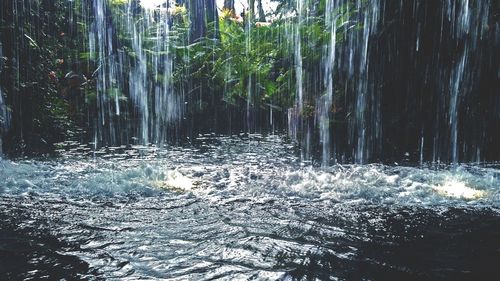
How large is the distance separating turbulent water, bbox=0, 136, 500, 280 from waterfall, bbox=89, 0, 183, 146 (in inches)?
233

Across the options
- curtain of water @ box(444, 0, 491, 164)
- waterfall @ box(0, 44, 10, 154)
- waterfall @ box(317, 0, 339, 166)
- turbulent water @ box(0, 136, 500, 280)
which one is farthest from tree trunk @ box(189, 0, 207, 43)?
turbulent water @ box(0, 136, 500, 280)

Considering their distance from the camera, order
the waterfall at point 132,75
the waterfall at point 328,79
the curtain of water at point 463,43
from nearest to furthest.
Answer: the curtain of water at point 463,43 → the waterfall at point 328,79 → the waterfall at point 132,75

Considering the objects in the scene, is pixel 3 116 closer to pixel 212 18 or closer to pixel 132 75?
pixel 132 75

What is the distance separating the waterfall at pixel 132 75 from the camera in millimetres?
12359

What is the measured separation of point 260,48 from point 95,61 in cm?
555

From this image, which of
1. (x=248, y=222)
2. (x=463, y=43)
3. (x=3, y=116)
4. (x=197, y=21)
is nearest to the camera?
(x=248, y=222)

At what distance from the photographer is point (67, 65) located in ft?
44.6

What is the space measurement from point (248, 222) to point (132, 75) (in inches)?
443

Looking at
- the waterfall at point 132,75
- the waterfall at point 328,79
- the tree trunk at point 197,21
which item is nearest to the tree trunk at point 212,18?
the tree trunk at point 197,21

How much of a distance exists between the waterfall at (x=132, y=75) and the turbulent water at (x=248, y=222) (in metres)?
5.91

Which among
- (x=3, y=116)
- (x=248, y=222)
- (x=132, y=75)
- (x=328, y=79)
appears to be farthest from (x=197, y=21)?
(x=248, y=222)

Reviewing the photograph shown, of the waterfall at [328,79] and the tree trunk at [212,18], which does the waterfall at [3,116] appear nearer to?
the waterfall at [328,79]

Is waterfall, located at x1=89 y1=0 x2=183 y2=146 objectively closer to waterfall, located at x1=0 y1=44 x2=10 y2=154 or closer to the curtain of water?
waterfall, located at x1=0 y1=44 x2=10 y2=154

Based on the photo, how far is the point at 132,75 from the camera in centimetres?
1381
